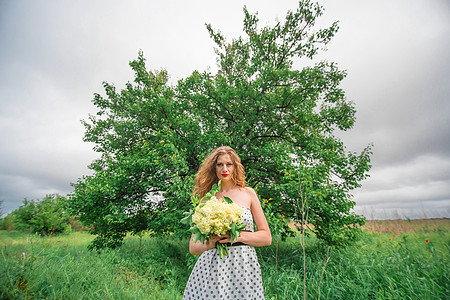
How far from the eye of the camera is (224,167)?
2.52 metres

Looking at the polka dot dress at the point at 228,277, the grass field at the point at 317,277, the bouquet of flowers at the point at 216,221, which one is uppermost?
the bouquet of flowers at the point at 216,221

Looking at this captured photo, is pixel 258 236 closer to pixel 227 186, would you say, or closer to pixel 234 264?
pixel 234 264

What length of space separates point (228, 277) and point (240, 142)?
5968 millimetres

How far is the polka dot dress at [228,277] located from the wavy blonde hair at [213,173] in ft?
1.72

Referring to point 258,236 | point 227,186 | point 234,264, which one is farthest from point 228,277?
point 227,186

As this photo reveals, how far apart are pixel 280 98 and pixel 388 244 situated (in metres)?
5.72

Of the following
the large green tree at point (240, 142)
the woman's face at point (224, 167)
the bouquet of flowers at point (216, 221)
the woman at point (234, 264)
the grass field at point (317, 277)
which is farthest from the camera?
the large green tree at point (240, 142)

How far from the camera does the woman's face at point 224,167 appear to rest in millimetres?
2514

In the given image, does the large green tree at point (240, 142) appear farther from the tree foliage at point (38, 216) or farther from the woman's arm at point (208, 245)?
the tree foliage at point (38, 216)

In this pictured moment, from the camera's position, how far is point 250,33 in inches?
379

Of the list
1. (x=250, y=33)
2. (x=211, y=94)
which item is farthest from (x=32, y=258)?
(x=250, y=33)

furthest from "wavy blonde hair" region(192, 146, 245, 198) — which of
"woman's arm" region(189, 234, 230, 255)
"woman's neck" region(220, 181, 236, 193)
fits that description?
"woman's arm" region(189, 234, 230, 255)

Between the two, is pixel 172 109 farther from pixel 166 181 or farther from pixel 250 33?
pixel 250 33

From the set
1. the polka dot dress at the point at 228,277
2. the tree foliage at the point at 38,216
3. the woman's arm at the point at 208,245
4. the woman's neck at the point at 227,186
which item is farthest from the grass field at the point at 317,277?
the tree foliage at the point at 38,216
